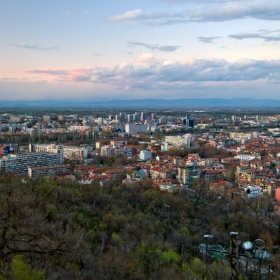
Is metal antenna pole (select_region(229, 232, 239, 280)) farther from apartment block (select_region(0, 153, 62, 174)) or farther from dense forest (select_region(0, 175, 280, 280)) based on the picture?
apartment block (select_region(0, 153, 62, 174))

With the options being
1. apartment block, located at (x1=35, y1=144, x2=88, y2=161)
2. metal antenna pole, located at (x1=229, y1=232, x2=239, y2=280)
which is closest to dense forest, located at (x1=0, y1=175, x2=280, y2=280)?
metal antenna pole, located at (x1=229, y1=232, x2=239, y2=280)

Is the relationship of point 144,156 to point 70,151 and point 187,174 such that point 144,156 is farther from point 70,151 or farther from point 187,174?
point 187,174

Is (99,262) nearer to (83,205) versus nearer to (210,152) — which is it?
(83,205)

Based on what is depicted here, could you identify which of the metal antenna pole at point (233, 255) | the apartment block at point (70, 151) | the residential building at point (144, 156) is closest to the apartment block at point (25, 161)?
the apartment block at point (70, 151)

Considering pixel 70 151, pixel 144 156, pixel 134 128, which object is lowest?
pixel 144 156

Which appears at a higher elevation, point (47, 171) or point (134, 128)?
point (134, 128)

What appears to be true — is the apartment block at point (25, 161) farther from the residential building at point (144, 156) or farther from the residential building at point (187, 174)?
the residential building at point (187, 174)

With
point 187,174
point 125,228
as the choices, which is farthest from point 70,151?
point 125,228

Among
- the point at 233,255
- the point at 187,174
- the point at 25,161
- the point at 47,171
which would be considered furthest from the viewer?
the point at 25,161
